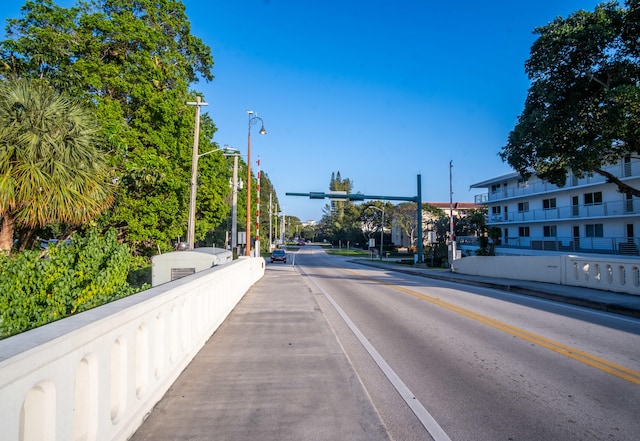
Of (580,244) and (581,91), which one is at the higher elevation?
(581,91)

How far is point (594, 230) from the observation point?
121ft

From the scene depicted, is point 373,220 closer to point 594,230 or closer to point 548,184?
point 548,184

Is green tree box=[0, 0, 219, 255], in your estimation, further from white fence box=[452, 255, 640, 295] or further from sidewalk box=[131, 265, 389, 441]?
white fence box=[452, 255, 640, 295]

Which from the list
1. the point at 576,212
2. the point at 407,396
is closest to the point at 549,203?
the point at 576,212

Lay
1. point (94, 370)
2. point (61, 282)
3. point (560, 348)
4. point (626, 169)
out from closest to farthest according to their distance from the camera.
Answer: point (94, 370) < point (560, 348) < point (61, 282) < point (626, 169)

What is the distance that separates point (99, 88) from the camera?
2047 centimetres

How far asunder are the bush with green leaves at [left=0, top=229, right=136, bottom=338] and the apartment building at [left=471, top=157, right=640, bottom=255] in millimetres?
29644

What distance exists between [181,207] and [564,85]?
64.8 ft

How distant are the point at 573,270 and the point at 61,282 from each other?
637 inches

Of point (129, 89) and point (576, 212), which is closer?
point (129, 89)

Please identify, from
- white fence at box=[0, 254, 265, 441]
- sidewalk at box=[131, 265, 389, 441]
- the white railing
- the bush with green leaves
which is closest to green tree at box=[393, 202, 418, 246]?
the white railing

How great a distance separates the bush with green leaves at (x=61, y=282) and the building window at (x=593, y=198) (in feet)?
126

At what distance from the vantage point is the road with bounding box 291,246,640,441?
13.1 ft

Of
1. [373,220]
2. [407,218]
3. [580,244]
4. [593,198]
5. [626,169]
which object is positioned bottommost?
[580,244]
